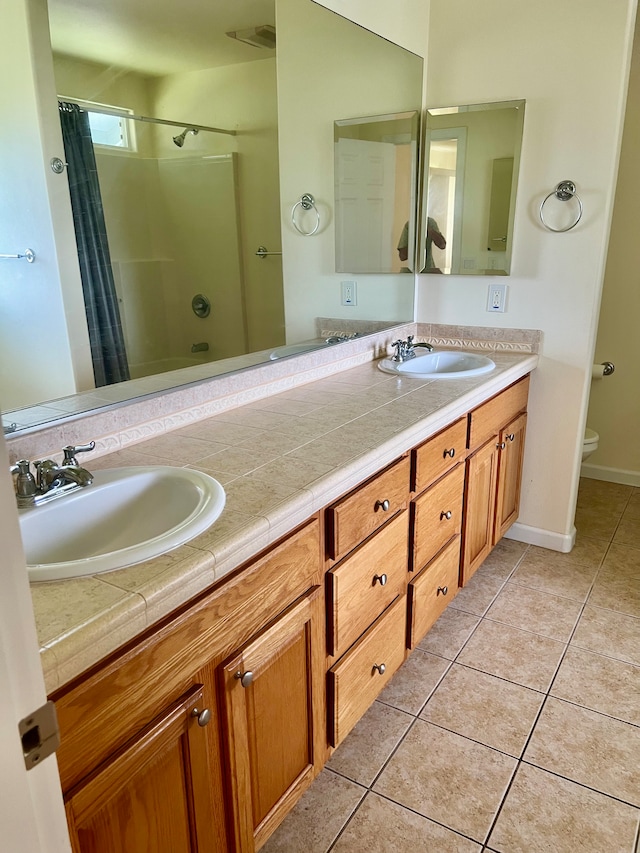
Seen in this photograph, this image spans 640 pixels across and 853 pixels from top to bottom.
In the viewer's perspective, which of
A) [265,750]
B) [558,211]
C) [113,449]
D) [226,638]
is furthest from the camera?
[558,211]

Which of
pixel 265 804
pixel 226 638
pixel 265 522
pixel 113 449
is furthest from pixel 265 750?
pixel 113 449

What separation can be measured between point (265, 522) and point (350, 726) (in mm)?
761

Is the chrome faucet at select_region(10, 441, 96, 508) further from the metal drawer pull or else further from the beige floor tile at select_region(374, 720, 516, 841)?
the beige floor tile at select_region(374, 720, 516, 841)

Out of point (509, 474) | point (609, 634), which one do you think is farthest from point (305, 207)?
point (609, 634)

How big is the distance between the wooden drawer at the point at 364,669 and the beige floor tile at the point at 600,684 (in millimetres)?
571

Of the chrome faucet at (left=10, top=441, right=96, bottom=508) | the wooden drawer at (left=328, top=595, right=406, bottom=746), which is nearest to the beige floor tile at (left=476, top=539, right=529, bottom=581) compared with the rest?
the wooden drawer at (left=328, top=595, right=406, bottom=746)

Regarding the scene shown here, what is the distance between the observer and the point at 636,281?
326 centimetres

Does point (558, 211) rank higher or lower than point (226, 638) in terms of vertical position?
higher

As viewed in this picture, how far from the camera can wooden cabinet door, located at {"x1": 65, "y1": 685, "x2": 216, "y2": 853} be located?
841 millimetres

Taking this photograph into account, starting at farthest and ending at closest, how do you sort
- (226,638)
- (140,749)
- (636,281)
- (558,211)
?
(636,281)
(558,211)
(226,638)
(140,749)

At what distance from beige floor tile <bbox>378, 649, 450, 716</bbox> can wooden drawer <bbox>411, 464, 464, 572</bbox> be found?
41cm

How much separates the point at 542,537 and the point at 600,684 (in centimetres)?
92

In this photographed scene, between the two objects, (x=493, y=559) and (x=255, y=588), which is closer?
(x=255, y=588)

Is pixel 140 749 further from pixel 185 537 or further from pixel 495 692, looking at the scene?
pixel 495 692
